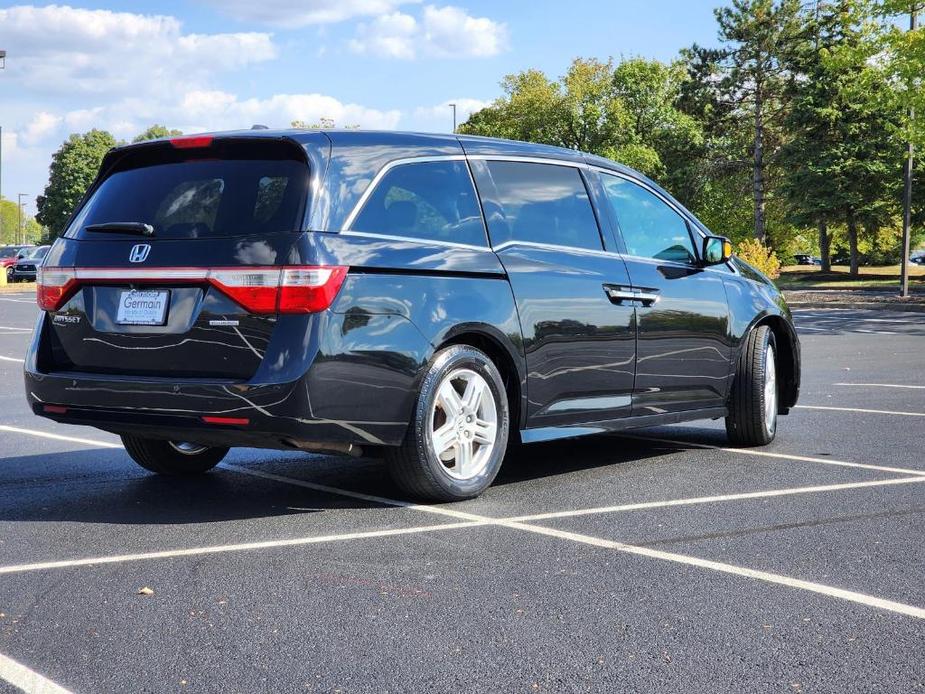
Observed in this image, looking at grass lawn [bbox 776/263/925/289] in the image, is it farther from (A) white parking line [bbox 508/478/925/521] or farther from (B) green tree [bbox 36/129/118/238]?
(B) green tree [bbox 36/129/118/238]

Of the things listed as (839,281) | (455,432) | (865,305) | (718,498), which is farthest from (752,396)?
(839,281)

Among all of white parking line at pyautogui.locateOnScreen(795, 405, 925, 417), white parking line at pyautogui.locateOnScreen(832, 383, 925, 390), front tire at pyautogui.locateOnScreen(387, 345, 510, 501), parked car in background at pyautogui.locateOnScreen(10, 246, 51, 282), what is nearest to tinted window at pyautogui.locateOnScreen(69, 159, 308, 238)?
front tire at pyautogui.locateOnScreen(387, 345, 510, 501)

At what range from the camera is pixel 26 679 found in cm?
343

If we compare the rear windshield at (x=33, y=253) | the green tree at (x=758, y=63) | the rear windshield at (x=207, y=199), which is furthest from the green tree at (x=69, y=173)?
the rear windshield at (x=207, y=199)

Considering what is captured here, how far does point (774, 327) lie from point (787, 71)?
5216cm

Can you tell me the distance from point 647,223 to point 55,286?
11.1 ft

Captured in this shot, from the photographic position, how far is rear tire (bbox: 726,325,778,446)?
7.71m

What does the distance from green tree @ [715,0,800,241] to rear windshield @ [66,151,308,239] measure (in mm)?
51474

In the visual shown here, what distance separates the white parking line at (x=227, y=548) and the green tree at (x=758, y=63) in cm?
5175

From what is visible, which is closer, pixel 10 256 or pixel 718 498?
pixel 718 498

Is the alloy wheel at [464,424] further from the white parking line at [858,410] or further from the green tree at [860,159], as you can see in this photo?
the green tree at [860,159]

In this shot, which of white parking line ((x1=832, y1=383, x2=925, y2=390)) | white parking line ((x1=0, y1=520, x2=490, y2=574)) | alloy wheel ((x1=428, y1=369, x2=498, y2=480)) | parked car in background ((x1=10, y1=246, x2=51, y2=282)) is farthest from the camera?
parked car in background ((x1=10, y1=246, x2=51, y2=282))

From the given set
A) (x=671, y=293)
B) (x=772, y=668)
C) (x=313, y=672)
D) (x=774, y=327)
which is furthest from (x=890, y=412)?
(x=313, y=672)

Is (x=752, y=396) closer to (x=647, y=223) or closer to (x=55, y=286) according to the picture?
(x=647, y=223)
